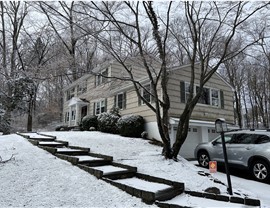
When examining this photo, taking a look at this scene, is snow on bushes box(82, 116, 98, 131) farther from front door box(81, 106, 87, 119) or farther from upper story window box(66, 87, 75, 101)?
upper story window box(66, 87, 75, 101)

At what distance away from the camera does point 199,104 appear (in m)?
14.5

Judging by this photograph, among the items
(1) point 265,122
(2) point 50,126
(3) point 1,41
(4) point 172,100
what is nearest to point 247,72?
(1) point 265,122

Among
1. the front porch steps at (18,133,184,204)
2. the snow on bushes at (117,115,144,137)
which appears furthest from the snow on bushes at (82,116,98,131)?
the front porch steps at (18,133,184,204)

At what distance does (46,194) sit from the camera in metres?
4.66

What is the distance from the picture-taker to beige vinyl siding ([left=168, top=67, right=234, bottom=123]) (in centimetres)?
1336

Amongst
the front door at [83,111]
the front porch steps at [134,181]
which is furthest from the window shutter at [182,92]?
the front door at [83,111]

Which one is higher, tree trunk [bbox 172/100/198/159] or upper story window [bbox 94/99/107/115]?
upper story window [bbox 94/99/107/115]

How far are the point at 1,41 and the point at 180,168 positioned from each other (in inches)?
912

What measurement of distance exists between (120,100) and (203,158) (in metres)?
8.46

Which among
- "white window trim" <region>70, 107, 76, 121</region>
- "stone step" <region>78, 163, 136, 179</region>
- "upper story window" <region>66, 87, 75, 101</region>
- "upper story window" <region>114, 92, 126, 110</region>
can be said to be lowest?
"stone step" <region>78, 163, 136, 179</region>

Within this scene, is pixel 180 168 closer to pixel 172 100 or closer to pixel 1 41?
pixel 172 100

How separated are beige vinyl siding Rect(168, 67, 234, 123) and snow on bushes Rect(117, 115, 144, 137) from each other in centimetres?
204

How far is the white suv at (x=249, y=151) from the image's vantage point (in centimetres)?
720

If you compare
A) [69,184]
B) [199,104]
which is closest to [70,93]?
[199,104]
